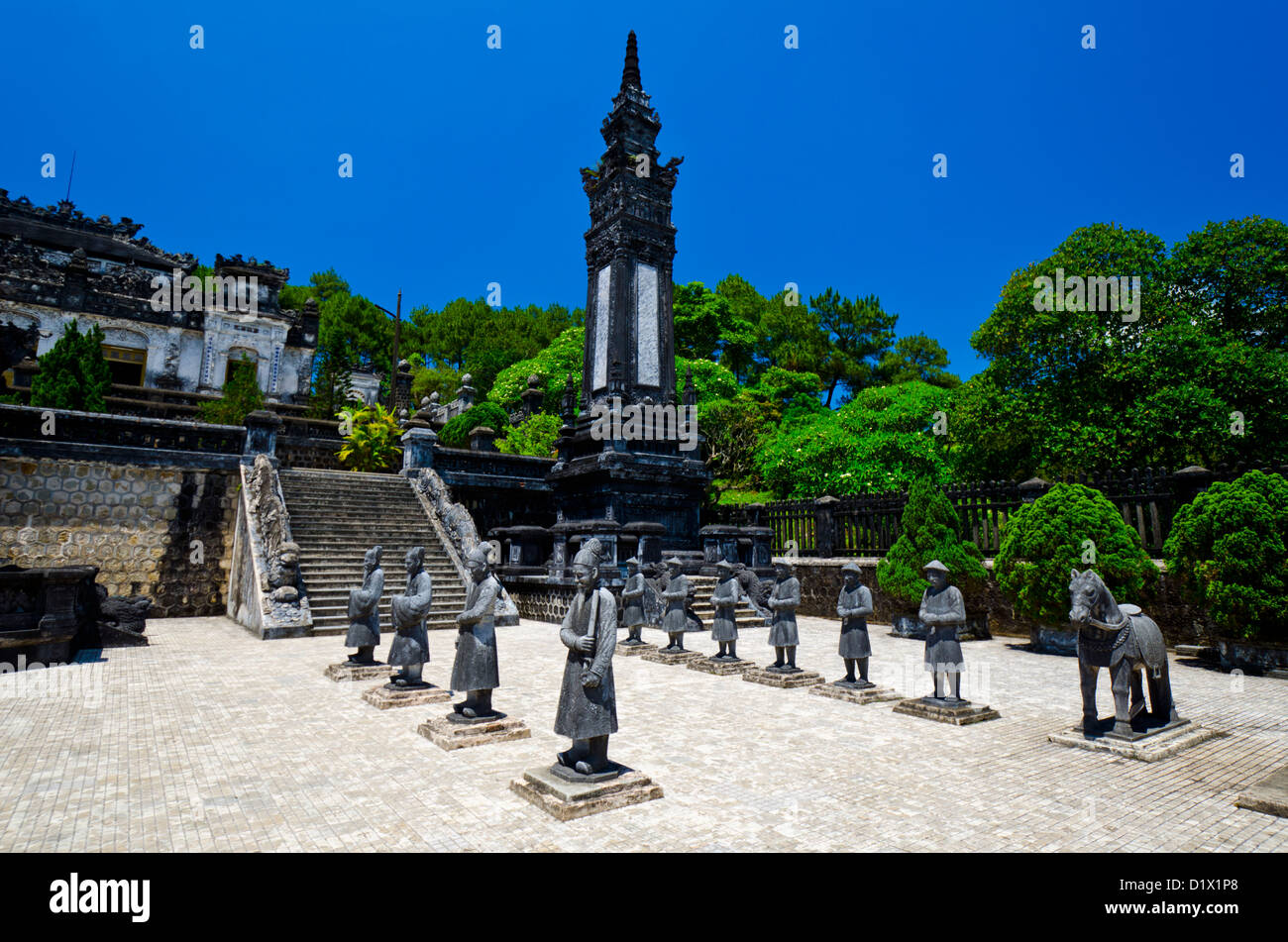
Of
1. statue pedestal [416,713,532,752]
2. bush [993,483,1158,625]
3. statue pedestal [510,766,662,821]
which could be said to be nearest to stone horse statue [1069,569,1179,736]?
statue pedestal [510,766,662,821]

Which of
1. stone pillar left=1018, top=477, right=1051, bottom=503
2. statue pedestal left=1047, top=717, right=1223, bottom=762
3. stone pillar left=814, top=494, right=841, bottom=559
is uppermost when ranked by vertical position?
stone pillar left=1018, top=477, right=1051, bottom=503

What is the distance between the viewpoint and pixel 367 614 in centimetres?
937

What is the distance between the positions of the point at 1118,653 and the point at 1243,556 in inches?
203

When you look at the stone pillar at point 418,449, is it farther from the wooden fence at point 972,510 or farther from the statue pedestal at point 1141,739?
the statue pedestal at point 1141,739

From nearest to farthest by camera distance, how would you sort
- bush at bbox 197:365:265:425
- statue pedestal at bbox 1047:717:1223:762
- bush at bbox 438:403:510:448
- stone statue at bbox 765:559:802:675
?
statue pedestal at bbox 1047:717:1223:762 → stone statue at bbox 765:559:802:675 → bush at bbox 197:365:265:425 → bush at bbox 438:403:510:448

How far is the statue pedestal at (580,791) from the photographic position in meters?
4.48

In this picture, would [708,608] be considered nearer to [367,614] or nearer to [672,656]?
[672,656]

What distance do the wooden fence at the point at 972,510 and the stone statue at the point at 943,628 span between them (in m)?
7.22

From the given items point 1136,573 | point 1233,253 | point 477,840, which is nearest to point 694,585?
point 1136,573

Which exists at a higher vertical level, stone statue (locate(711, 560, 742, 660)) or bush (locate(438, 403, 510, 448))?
bush (locate(438, 403, 510, 448))

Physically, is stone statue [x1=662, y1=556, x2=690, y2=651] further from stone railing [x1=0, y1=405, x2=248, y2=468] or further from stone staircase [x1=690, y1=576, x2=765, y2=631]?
stone railing [x1=0, y1=405, x2=248, y2=468]

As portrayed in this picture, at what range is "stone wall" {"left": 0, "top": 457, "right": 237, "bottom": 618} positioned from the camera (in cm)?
1474

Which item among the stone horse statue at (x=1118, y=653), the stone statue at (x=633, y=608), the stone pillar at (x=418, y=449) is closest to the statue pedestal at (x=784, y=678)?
the stone statue at (x=633, y=608)

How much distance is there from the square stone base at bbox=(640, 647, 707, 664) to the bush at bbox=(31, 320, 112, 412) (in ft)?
62.9
